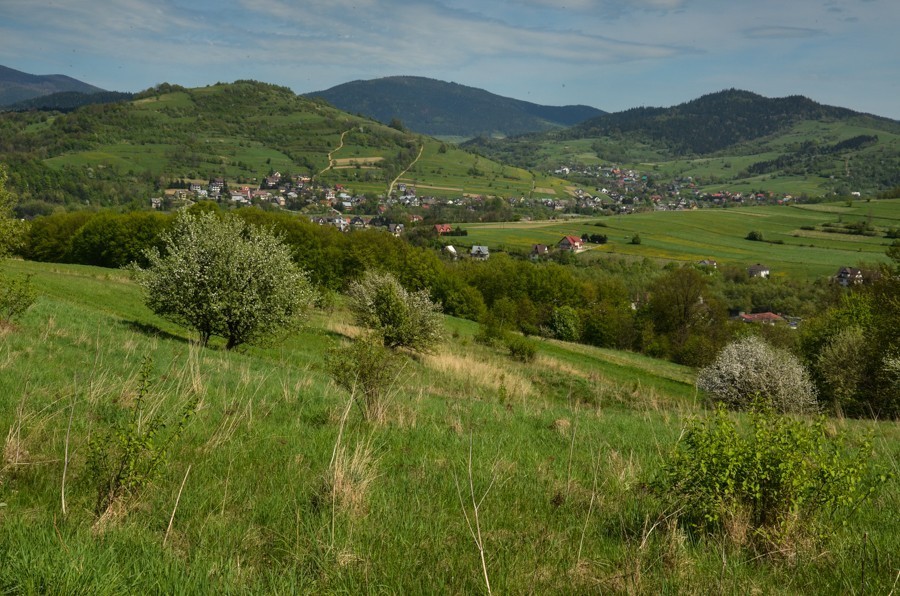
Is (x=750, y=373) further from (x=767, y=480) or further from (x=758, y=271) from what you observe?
(x=758, y=271)

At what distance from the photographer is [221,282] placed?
66.0 ft

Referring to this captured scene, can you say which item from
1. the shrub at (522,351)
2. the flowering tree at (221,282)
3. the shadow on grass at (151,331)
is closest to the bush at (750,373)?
the shrub at (522,351)

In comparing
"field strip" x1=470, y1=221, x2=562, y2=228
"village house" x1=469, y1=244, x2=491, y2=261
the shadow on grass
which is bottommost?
"village house" x1=469, y1=244, x2=491, y2=261

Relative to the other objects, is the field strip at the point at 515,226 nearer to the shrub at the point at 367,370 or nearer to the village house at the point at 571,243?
the village house at the point at 571,243

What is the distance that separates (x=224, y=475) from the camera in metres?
5.39

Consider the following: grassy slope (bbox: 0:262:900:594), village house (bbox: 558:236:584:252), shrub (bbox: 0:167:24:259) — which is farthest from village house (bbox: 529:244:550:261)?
grassy slope (bbox: 0:262:900:594)

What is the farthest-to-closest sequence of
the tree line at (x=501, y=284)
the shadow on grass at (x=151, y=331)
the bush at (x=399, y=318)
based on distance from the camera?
the tree line at (x=501, y=284) → the bush at (x=399, y=318) → the shadow on grass at (x=151, y=331)

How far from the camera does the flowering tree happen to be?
20031mm

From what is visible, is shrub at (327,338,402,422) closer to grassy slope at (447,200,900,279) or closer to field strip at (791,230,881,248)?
grassy slope at (447,200,900,279)

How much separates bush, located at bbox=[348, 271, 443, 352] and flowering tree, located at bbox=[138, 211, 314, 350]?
11.6 m

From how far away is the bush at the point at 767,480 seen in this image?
179 inches

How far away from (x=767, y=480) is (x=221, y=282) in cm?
1888

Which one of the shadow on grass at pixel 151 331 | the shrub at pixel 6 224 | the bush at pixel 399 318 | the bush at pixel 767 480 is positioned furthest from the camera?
the bush at pixel 399 318

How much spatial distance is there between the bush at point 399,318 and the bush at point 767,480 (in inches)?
1096
